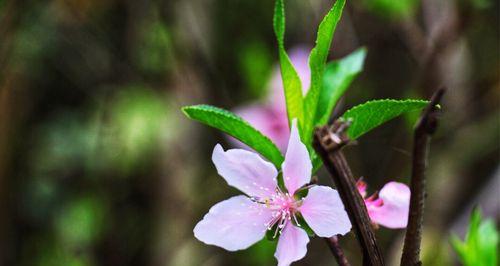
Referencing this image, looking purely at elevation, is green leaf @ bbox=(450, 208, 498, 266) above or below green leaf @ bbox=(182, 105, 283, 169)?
below

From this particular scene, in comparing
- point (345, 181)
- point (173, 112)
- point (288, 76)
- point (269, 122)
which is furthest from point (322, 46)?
point (173, 112)

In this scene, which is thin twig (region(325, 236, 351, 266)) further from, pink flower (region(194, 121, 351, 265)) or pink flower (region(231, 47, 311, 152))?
pink flower (region(231, 47, 311, 152))

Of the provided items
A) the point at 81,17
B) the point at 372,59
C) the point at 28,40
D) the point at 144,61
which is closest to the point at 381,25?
the point at 372,59

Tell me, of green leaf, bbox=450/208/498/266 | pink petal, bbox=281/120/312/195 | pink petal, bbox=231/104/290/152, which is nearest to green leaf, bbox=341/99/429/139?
pink petal, bbox=281/120/312/195

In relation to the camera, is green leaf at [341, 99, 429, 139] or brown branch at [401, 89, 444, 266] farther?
green leaf at [341, 99, 429, 139]

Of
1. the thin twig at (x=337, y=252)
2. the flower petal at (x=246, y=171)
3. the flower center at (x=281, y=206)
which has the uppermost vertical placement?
the flower petal at (x=246, y=171)

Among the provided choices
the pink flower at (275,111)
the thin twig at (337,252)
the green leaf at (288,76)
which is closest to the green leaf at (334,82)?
the green leaf at (288,76)

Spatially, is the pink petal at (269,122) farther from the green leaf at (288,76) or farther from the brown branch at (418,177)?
the brown branch at (418,177)
